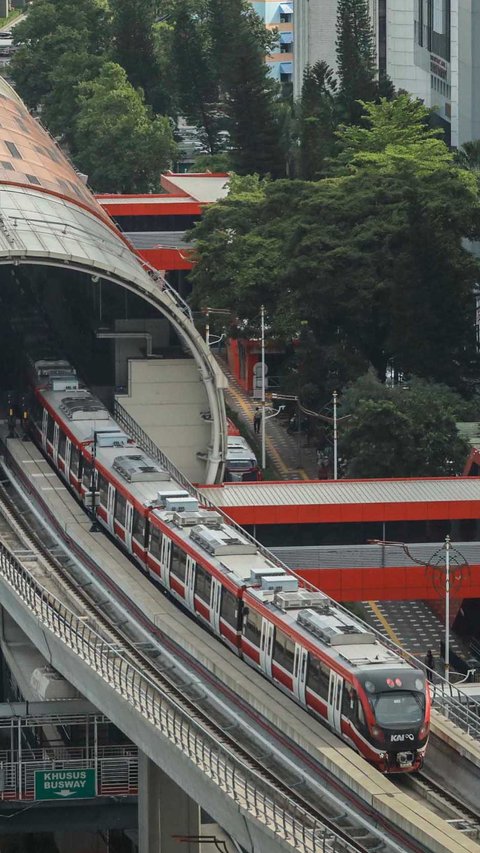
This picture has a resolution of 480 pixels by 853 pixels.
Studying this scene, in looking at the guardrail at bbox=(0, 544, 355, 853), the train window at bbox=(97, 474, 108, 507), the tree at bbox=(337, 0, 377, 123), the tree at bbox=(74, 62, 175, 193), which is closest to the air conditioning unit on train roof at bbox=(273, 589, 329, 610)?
the guardrail at bbox=(0, 544, 355, 853)

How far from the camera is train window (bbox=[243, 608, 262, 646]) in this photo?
51.2 meters

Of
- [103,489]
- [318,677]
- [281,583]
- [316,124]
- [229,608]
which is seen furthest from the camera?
[316,124]

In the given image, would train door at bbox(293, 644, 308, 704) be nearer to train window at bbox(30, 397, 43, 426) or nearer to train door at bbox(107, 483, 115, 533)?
train door at bbox(107, 483, 115, 533)

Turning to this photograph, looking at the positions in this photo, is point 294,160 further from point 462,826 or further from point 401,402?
point 462,826

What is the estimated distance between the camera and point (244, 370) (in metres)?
101

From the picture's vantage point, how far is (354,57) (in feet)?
411

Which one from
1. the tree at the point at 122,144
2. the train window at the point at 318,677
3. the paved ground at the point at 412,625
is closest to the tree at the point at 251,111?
the tree at the point at 122,144

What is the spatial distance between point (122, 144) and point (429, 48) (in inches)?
715

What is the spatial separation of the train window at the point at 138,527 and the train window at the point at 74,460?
7.19 metres

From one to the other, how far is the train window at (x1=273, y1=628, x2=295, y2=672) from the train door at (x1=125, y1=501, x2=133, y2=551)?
1140 cm

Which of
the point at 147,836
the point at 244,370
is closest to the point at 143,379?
the point at 244,370

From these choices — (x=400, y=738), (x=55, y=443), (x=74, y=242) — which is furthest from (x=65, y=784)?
(x=74, y=242)

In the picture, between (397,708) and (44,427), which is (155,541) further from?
(44,427)

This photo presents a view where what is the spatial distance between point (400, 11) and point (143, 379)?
57.1 meters
